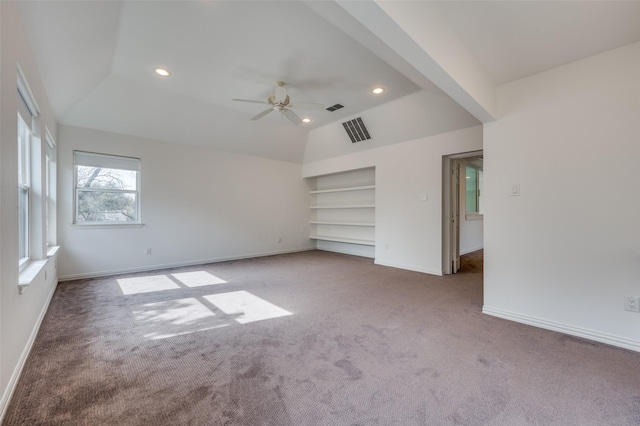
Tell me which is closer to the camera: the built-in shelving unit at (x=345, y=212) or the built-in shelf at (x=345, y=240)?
the built-in shelf at (x=345, y=240)

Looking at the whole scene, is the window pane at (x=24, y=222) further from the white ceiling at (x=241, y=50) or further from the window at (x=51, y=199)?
the window at (x=51, y=199)

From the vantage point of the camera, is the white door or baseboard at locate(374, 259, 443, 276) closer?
baseboard at locate(374, 259, 443, 276)

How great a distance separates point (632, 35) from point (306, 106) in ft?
9.73

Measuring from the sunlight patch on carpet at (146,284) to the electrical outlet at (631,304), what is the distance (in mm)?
4802

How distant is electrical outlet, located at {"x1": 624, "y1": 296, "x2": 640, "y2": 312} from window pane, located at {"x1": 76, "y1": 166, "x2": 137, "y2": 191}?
6.45m

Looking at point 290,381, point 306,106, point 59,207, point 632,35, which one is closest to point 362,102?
point 306,106

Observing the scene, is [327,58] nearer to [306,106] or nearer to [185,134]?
[306,106]

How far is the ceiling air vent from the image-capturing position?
200 inches

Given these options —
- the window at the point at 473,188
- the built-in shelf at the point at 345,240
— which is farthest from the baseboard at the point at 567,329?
the window at the point at 473,188

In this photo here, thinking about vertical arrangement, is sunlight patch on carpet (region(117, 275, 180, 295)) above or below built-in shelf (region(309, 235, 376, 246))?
below

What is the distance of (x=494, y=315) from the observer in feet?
9.18

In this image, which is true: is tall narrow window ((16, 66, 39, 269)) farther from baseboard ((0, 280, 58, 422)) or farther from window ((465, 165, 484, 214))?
window ((465, 165, 484, 214))

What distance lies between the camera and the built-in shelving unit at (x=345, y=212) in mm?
6273

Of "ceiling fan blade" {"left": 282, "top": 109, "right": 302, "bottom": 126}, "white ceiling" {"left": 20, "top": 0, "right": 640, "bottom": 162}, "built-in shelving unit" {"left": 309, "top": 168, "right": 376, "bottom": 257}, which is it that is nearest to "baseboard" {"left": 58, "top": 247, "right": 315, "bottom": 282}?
"built-in shelving unit" {"left": 309, "top": 168, "right": 376, "bottom": 257}
